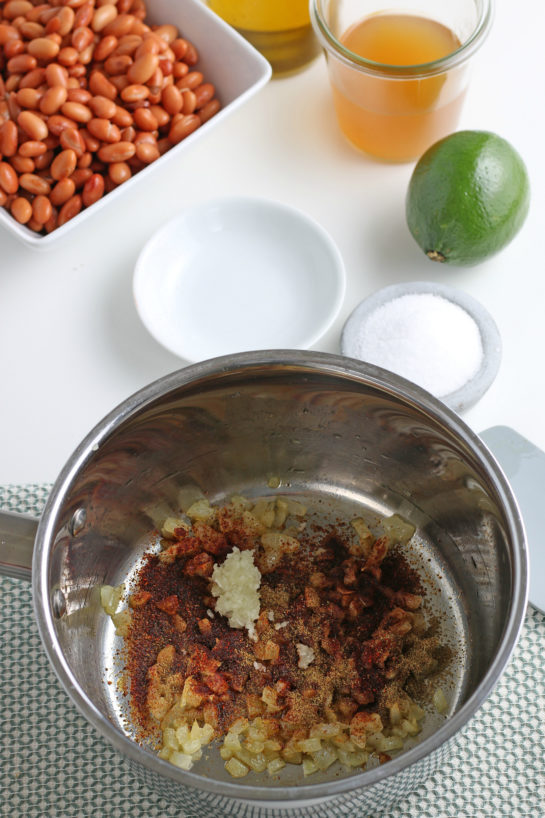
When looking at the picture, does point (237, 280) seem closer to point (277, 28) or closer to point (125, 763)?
point (277, 28)

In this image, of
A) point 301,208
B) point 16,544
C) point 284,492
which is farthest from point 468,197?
point 16,544

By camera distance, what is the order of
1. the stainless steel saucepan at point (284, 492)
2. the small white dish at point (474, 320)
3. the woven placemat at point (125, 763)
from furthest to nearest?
the small white dish at point (474, 320) < the woven placemat at point (125, 763) < the stainless steel saucepan at point (284, 492)

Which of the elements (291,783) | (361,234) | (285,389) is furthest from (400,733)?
(361,234)

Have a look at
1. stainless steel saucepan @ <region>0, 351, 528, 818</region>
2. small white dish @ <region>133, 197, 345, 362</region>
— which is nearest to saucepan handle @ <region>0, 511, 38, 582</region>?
stainless steel saucepan @ <region>0, 351, 528, 818</region>

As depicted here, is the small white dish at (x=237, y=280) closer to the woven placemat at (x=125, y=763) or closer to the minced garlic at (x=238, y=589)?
the minced garlic at (x=238, y=589)

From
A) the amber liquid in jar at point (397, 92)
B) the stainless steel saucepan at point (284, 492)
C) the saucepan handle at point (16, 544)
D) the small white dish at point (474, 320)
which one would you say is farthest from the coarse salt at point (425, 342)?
the saucepan handle at point (16, 544)

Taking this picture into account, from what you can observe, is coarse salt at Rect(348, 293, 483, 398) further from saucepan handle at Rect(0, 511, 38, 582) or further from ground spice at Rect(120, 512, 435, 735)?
saucepan handle at Rect(0, 511, 38, 582)

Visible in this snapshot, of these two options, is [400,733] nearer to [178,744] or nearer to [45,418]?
[178,744]
